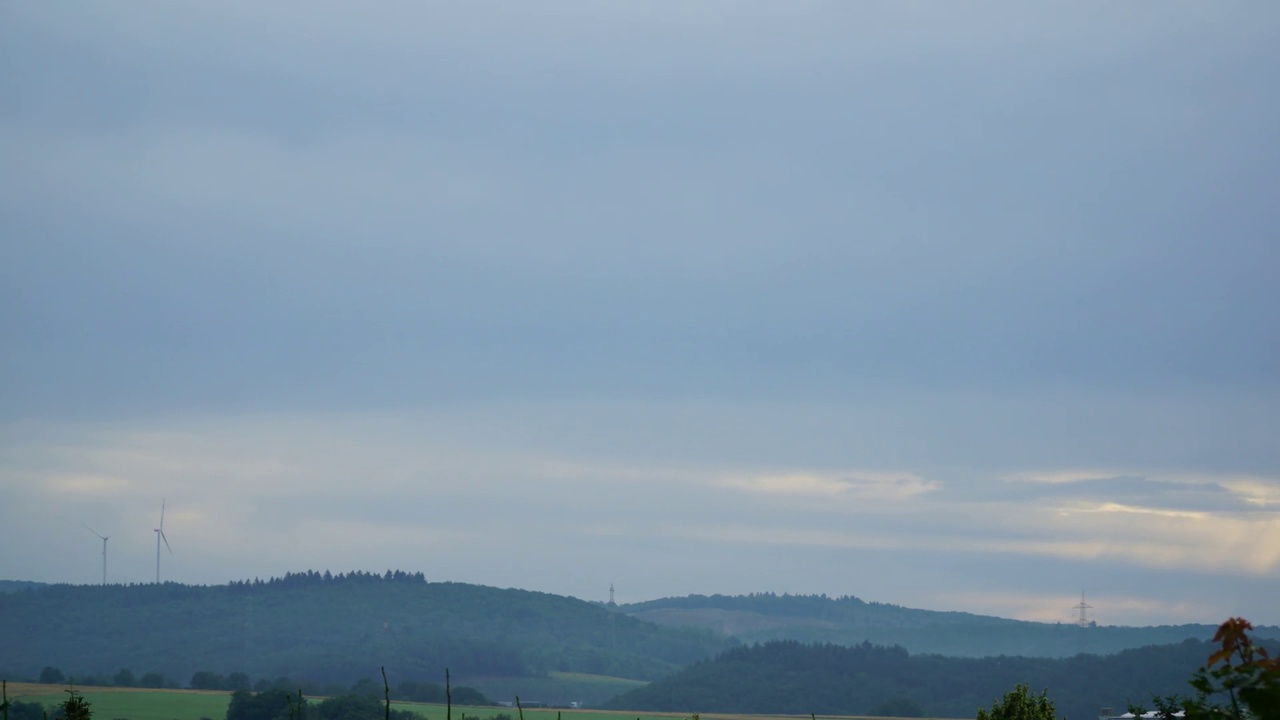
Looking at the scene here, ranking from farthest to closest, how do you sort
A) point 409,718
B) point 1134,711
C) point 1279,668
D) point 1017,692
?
1. point 409,718
2. point 1017,692
3. point 1134,711
4. point 1279,668

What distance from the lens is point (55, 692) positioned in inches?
7771

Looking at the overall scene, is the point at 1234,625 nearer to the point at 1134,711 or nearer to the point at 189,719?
the point at 1134,711

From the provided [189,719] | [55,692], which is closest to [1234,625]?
[189,719]

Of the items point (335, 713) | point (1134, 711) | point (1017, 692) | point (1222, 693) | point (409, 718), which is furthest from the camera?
point (409, 718)

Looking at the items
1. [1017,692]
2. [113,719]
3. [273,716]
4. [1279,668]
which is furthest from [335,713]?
[1279,668]

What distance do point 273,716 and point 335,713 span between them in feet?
25.4

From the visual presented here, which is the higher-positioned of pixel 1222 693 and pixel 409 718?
pixel 1222 693

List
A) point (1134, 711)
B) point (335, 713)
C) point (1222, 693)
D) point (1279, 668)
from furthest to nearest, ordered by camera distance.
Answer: point (335, 713) → point (1134, 711) → point (1222, 693) → point (1279, 668)

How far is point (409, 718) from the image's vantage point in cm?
18762

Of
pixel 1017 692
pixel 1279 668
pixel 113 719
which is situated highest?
pixel 1279 668

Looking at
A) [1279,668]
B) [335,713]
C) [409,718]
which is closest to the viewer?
[1279,668]

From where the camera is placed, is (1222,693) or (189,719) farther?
(189,719)

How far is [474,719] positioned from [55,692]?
60.4 m

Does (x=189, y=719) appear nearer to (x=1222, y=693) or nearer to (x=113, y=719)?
(x=113, y=719)
